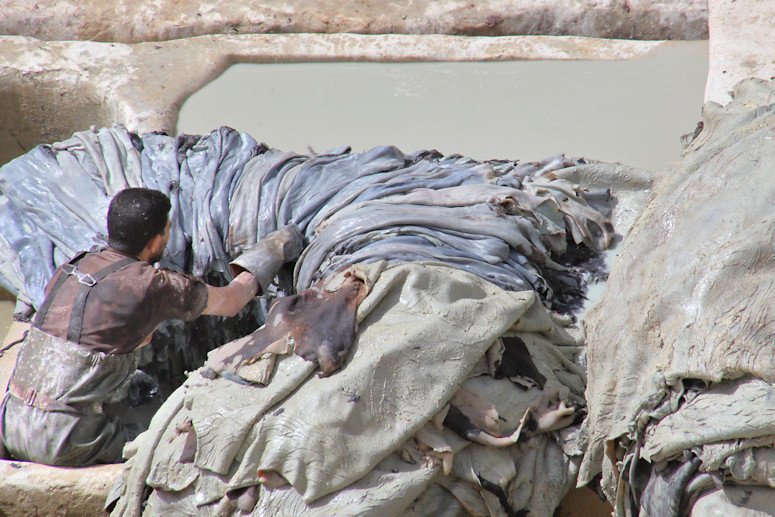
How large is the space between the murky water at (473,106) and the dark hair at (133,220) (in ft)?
5.25

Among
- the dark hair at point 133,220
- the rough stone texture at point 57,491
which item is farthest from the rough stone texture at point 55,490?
the dark hair at point 133,220

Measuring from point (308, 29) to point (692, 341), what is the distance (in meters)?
3.86

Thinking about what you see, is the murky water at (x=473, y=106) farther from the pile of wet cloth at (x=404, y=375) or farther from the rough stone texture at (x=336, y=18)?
the pile of wet cloth at (x=404, y=375)

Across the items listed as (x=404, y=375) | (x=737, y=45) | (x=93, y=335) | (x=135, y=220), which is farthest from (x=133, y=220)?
(x=737, y=45)

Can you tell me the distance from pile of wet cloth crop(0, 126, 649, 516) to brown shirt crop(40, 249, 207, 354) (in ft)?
1.38

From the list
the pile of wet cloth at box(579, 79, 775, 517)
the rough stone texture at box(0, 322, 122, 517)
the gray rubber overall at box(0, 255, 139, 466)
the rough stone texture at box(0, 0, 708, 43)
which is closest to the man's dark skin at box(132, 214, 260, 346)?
the gray rubber overall at box(0, 255, 139, 466)

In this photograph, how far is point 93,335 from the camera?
2455 mm

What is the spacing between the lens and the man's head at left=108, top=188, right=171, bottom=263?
2547mm

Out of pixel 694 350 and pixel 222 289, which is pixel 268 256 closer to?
pixel 222 289

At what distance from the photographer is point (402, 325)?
200 centimetres

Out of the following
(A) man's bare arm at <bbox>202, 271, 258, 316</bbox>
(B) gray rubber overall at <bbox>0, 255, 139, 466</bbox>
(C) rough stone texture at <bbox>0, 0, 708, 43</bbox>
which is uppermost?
(C) rough stone texture at <bbox>0, 0, 708, 43</bbox>

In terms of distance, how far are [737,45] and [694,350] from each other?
251 centimetres

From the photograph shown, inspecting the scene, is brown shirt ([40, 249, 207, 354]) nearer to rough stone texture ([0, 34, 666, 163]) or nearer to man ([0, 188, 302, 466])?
man ([0, 188, 302, 466])

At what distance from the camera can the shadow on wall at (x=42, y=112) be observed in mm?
4281
